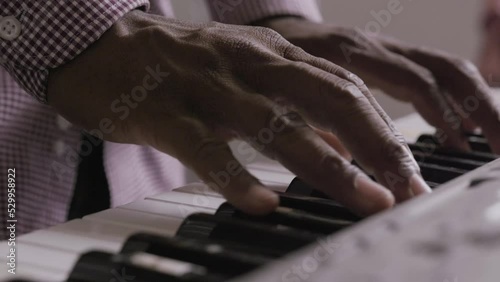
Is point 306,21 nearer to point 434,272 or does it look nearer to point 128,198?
point 128,198

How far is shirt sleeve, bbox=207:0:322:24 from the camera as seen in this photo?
3.29 feet

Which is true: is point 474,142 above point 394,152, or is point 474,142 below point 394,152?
below

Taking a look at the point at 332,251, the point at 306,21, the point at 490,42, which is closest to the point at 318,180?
the point at 332,251

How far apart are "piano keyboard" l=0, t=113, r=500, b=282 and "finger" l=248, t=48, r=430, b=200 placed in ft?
0.14

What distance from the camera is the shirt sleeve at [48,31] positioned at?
602mm

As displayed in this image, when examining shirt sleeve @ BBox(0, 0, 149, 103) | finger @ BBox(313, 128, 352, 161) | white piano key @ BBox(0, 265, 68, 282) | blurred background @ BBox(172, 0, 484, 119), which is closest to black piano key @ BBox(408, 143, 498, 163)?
finger @ BBox(313, 128, 352, 161)

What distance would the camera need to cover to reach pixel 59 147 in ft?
3.07

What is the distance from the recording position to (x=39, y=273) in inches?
16.9

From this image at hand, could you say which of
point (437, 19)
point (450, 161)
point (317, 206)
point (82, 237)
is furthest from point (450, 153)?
point (437, 19)

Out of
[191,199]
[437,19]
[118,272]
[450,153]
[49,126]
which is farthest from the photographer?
[437,19]

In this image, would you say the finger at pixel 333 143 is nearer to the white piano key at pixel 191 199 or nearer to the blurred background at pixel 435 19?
the white piano key at pixel 191 199

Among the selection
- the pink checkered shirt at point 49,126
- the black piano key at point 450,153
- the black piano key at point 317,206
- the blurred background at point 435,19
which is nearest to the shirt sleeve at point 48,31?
the pink checkered shirt at point 49,126

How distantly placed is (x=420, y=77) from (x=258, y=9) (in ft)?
0.91

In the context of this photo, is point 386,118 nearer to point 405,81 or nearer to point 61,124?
point 405,81
